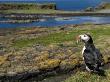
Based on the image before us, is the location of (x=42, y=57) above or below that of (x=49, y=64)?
above

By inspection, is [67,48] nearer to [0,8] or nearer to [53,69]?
[53,69]

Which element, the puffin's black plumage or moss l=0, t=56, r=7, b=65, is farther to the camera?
moss l=0, t=56, r=7, b=65

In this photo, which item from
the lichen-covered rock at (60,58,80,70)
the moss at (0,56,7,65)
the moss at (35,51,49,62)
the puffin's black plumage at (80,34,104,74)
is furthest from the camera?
the moss at (35,51,49,62)

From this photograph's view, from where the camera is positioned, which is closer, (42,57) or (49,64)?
(49,64)

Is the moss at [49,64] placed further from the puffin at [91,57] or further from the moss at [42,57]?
the puffin at [91,57]

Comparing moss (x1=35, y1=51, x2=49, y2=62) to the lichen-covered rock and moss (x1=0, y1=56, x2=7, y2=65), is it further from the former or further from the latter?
moss (x1=0, y1=56, x2=7, y2=65)

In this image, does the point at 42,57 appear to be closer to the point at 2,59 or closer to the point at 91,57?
the point at 2,59

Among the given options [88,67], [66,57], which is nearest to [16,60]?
[66,57]

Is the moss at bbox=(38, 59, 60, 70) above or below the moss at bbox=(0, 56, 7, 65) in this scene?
below

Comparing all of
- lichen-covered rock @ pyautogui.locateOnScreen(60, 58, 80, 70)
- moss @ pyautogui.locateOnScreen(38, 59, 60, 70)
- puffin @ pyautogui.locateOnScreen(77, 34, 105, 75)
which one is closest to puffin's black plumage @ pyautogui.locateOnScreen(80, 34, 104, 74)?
puffin @ pyautogui.locateOnScreen(77, 34, 105, 75)

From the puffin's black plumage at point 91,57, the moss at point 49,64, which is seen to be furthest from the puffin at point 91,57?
the moss at point 49,64

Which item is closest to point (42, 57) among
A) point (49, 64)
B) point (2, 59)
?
point (49, 64)

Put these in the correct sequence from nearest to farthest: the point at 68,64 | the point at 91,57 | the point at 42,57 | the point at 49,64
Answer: the point at 91,57 < the point at 49,64 < the point at 68,64 < the point at 42,57

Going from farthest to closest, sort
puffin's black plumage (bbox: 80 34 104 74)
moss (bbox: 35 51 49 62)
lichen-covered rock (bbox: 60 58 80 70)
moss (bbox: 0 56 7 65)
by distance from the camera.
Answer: moss (bbox: 35 51 49 62) → lichen-covered rock (bbox: 60 58 80 70) → moss (bbox: 0 56 7 65) → puffin's black plumage (bbox: 80 34 104 74)
